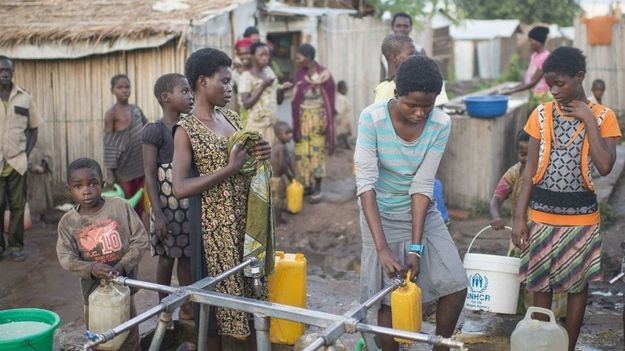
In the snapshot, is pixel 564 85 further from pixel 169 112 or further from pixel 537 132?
pixel 169 112

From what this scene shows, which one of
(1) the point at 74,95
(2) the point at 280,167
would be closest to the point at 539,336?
(2) the point at 280,167

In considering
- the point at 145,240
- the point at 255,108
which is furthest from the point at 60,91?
the point at 145,240

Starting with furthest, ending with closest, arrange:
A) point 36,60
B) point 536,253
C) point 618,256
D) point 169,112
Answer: point 36,60 < point 618,256 < point 169,112 < point 536,253

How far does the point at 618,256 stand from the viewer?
6719mm

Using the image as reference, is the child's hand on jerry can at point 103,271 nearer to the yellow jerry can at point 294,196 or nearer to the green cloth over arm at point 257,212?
the green cloth over arm at point 257,212

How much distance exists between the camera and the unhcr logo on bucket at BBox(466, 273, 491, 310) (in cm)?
493

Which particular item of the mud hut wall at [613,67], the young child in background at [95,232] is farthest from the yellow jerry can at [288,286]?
the mud hut wall at [613,67]

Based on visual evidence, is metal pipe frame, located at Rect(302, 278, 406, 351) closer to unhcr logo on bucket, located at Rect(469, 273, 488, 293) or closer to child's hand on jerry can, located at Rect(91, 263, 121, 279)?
child's hand on jerry can, located at Rect(91, 263, 121, 279)

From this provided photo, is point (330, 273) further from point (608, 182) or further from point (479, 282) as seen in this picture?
point (608, 182)

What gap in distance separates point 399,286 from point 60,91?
661cm

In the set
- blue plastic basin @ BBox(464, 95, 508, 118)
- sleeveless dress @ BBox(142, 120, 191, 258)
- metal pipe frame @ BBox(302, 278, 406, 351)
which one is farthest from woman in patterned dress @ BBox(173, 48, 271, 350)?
blue plastic basin @ BBox(464, 95, 508, 118)

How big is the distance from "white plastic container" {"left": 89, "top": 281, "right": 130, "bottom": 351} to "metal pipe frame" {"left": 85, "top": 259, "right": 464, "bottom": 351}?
62cm

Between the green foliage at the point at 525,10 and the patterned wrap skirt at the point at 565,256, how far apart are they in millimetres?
22630

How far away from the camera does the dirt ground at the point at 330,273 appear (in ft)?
16.5
